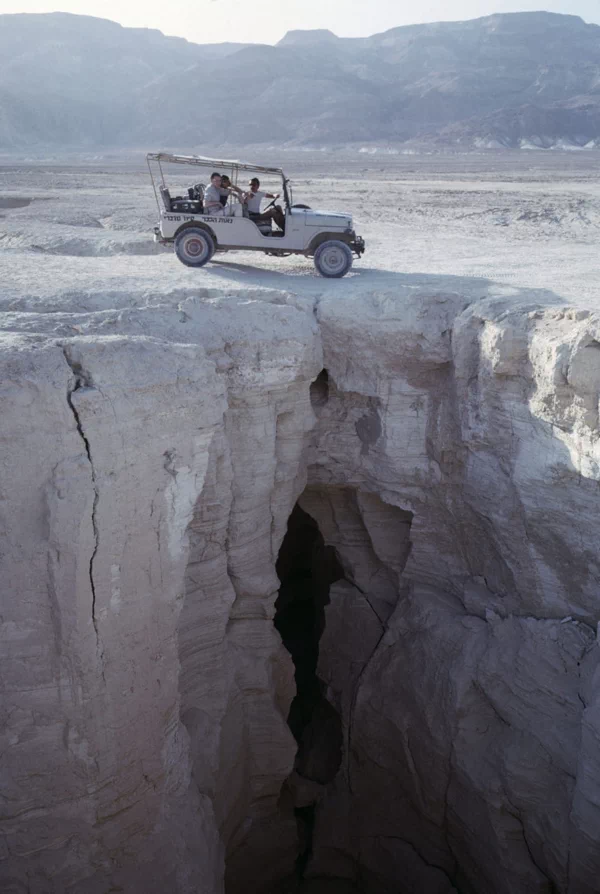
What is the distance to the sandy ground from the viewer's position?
25.2 feet

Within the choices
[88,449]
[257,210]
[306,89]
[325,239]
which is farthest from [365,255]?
[306,89]

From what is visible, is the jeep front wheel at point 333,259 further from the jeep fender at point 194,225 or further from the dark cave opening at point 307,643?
the dark cave opening at point 307,643

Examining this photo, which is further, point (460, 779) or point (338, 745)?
point (338, 745)

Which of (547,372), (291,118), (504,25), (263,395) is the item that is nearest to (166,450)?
(263,395)

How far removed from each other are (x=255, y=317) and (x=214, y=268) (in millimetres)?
2989

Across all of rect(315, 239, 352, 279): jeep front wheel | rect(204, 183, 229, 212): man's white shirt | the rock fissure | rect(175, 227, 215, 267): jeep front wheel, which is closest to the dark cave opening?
rect(315, 239, 352, 279): jeep front wheel

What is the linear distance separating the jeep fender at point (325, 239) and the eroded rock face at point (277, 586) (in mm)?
2109

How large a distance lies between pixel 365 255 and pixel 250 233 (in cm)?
228

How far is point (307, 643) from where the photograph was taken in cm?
1106

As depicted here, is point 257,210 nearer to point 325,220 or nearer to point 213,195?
point 213,195

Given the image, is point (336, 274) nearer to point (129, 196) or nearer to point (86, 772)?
point (86, 772)

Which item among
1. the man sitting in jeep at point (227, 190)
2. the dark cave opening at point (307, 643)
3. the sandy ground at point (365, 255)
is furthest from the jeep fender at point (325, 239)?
the dark cave opening at point (307, 643)

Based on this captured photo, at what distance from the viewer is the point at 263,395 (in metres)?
7.10

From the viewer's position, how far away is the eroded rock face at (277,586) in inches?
221
